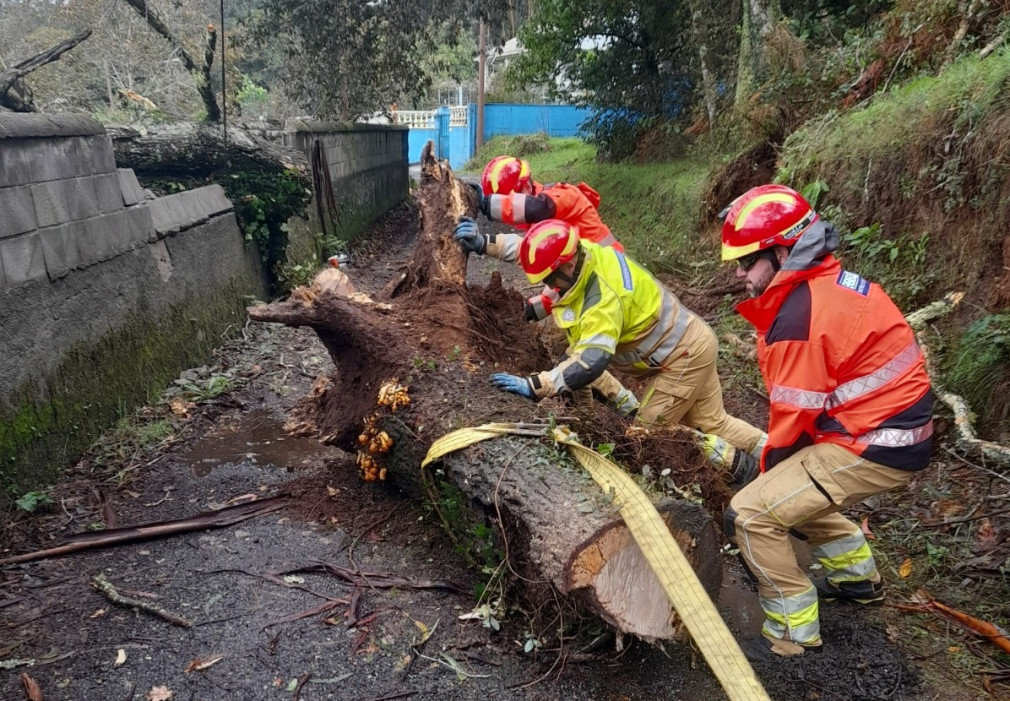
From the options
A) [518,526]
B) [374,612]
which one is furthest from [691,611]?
[374,612]

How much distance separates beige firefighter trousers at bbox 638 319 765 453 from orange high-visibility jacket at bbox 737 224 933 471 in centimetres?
122

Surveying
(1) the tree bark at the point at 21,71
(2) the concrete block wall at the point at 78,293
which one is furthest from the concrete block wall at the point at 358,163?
(2) the concrete block wall at the point at 78,293

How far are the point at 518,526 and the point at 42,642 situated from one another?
198 centimetres

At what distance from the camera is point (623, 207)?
41.2 feet

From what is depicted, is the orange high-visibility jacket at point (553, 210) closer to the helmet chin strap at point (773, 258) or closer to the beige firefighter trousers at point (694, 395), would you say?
the beige firefighter trousers at point (694, 395)

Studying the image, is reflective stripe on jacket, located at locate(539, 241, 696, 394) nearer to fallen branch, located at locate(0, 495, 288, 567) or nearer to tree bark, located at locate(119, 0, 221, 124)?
fallen branch, located at locate(0, 495, 288, 567)

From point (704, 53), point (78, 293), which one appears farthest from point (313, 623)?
point (704, 53)

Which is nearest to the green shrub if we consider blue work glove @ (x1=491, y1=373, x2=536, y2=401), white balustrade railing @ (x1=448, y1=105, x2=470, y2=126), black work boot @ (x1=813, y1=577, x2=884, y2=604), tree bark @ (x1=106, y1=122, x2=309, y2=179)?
black work boot @ (x1=813, y1=577, x2=884, y2=604)

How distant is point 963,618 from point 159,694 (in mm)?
3295

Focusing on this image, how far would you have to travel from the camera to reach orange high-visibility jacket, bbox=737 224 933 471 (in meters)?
2.94

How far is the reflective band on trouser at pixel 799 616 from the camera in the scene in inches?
124

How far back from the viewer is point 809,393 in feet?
9.75

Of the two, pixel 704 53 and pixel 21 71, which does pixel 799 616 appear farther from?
pixel 704 53

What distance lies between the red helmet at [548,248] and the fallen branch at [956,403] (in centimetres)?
229
